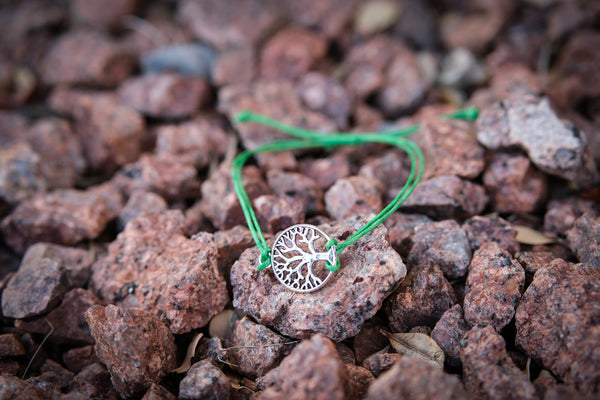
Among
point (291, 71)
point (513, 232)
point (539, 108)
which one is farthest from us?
point (291, 71)

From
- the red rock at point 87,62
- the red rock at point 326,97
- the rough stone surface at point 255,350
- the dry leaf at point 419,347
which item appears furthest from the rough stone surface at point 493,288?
the red rock at point 87,62

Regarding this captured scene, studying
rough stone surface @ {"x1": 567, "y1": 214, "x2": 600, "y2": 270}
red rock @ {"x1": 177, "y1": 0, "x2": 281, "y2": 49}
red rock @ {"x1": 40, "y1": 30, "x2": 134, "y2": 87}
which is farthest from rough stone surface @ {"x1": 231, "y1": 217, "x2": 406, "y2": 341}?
red rock @ {"x1": 40, "y1": 30, "x2": 134, "y2": 87}

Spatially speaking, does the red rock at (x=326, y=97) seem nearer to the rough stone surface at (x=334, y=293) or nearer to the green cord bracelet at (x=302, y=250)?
the green cord bracelet at (x=302, y=250)

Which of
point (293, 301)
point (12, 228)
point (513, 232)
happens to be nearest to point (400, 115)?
point (513, 232)

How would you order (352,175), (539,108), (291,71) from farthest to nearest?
(291,71)
(352,175)
(539,108)

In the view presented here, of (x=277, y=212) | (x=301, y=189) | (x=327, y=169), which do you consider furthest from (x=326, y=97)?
(x=277, y=212)

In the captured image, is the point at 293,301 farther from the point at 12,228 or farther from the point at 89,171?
the point at 89,171

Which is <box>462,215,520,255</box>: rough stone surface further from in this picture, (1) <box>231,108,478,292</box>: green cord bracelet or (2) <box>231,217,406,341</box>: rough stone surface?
(2) <box>231,217,406,341</box>: rough stone surface
